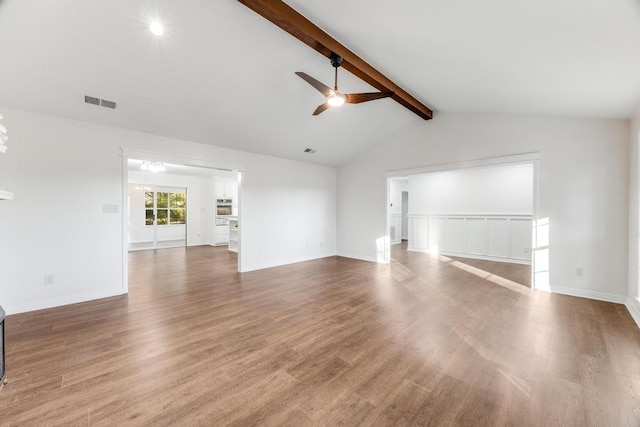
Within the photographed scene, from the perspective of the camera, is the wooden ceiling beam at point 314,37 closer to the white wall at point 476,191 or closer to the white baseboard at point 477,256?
the white wall at point 476,191

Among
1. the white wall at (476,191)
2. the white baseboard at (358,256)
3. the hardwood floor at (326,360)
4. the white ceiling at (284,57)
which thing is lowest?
the hardwood floor at (326,360)

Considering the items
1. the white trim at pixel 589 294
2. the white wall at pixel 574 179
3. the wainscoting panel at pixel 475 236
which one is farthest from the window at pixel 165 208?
the white trim at pixel 589 294

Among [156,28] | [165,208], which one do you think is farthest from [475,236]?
[165,208]

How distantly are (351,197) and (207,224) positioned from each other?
5937 millimetres

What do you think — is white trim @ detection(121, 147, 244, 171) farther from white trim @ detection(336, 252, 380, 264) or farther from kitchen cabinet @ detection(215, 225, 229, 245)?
kitchen cabinet @ detection(215, 225, 229, 245)

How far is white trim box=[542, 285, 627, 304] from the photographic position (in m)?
3.59

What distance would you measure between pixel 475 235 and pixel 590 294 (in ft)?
10.9

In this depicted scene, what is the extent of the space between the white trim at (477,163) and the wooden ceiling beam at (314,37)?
192 cm

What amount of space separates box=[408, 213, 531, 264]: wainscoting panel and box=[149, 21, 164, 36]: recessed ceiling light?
7603mm

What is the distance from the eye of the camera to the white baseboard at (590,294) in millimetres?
3586

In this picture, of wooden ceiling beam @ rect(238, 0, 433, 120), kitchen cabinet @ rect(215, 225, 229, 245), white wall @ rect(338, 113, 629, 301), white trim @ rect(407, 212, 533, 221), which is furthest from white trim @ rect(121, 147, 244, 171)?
white trim @ rect(407, 212, 533, 221)

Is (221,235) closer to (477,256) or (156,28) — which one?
(156,28)

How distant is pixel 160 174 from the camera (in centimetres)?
891

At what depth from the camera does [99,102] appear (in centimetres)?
341
